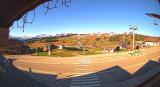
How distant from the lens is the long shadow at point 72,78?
3.60 m

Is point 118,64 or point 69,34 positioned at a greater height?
point 69,34

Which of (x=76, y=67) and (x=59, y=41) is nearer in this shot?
(x=59, y=41)

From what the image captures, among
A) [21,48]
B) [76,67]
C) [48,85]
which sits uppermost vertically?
[21,48]

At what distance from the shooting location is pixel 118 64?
3.54 metres

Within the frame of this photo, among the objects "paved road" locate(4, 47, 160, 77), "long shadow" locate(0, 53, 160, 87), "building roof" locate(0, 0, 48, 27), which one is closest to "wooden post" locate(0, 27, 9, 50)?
"building roof" locate(0, 0, 48, 27)

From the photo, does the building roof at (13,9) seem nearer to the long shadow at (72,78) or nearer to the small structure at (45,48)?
the small structure at (45,48)

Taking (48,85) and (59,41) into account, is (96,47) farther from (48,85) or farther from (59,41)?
(48,85)

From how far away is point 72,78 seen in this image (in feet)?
12.5

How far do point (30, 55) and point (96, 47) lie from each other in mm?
770

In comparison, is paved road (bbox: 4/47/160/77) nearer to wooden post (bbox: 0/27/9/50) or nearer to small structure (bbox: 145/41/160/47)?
small structure (bbox: 145/41/160/47)

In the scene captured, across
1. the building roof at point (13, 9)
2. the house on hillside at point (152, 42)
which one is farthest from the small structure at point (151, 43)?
the building roof at point (13, 9)

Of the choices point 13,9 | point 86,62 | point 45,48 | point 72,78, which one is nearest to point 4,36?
point 13,9

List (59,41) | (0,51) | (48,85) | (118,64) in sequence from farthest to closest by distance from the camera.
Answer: (48,85) → (118,64) → (59,41) → (0,51)

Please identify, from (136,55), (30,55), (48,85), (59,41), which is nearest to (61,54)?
(59,41)
